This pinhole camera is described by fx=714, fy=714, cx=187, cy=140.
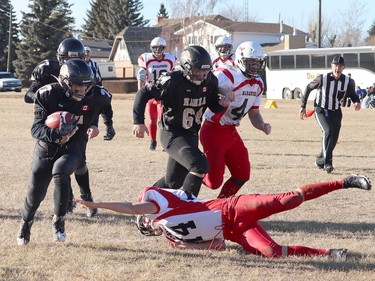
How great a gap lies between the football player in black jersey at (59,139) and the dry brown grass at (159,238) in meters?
0.30

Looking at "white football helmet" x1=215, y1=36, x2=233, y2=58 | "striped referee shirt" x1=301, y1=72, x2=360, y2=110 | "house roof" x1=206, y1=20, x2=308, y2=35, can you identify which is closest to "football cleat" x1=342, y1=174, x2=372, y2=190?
"striped referee shirt" x1=301, y1=72, x2=360, y2=110

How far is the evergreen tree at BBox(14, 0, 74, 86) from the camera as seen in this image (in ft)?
206

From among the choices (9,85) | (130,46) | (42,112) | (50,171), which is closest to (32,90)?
(42,112)

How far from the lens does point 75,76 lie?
18.6 ft

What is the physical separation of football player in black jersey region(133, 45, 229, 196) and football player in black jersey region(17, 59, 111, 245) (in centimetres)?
78

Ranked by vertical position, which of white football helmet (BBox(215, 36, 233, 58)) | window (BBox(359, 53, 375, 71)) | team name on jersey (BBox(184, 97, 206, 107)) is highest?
window (BBox(359, 53, 375, 71))

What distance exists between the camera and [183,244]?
18.9 feet

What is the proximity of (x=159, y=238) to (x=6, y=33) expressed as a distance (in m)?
71.1

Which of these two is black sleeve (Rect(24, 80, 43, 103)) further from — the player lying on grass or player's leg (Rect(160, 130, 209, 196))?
the player lying on grass

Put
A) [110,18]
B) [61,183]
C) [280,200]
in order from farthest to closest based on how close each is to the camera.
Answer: [110,18]
[61,183]
[280,200]

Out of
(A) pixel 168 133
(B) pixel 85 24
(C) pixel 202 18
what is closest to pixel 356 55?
(C) pixel 202 18

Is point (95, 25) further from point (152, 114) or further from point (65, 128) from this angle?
point (65, 128)

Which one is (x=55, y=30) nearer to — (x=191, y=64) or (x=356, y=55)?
(x=356, y=55)

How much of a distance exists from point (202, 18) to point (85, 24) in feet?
82.9
